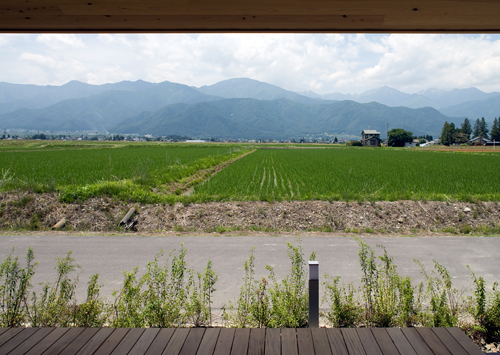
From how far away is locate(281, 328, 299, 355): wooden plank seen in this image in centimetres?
236

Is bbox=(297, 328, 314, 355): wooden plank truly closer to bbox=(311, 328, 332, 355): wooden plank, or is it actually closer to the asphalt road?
bbox=(311, 328, 332, 355): wooden plank

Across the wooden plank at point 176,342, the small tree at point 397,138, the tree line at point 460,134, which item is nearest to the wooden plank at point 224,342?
the wooden plank at point 176,342

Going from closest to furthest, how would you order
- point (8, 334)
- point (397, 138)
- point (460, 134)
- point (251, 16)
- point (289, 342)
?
1. point (251, 16)
2. point (289, 342)
3. point (8, 334)
4. point (397, 138)
5. point (460, 134)

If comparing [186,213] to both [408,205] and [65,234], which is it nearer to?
[65,234]

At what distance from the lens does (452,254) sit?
6.12 metres

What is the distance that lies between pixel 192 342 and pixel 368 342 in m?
1.44

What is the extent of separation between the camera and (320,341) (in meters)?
2.51

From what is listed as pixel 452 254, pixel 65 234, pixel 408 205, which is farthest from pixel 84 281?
pixel 408 205

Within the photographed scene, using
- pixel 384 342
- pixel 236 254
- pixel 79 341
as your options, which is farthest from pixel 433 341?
pixel 236 254

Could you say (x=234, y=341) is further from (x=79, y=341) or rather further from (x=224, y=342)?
(x=79, y=341)

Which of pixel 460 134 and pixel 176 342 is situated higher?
pixel 460 134

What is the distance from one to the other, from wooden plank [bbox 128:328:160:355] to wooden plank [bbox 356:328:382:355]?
1734 millimetres

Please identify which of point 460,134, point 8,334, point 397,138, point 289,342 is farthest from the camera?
point 460,134

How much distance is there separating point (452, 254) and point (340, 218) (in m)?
3.44
